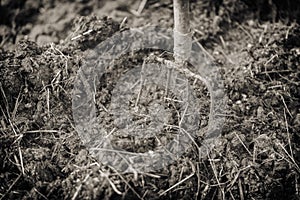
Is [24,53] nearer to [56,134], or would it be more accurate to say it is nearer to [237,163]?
[56,134]

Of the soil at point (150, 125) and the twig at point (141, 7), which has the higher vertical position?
the twig at point (141, 7)

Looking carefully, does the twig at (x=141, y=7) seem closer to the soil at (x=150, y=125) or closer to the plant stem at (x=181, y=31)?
the soil at (x=150, y=125)

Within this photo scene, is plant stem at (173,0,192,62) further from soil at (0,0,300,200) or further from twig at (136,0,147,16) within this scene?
twig at (136,0,147,16)

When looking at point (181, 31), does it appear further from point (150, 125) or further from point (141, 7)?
point (141, 7)

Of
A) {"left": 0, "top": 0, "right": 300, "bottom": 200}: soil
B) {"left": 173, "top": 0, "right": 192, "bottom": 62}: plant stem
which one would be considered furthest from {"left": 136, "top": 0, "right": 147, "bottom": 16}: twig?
{"left": 173, "top": 0, "right": 192, "bottom": 62}: plant stem

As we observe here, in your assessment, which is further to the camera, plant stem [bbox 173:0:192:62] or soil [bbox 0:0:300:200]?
plant stem [bbox 173:0:192:62]

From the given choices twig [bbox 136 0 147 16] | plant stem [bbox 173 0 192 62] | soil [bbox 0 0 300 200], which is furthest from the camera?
twig [bbox 136 0 147 16]

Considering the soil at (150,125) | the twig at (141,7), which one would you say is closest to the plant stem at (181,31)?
the soil at (150,125)

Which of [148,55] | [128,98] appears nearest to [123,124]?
[128,98]

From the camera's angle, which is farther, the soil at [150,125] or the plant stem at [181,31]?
the plant stem at [181,31]
